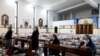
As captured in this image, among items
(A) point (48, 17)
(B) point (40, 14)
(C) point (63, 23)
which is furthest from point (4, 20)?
(C) point (63, 23)

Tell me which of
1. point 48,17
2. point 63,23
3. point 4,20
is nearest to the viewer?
point 4,20

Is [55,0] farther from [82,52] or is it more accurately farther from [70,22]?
[82,52]

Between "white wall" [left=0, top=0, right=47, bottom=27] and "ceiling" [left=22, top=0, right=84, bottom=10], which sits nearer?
"white wall" [left=0, top=0, right=47, bottom=27]

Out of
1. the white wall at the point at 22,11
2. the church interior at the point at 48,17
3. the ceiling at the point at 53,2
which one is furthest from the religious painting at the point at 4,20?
the ceiling at the point at 53,2

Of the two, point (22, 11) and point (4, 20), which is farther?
point (22, 11)

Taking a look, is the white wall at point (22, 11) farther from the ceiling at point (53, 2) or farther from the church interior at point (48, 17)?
the ceiling at point (53, 2)

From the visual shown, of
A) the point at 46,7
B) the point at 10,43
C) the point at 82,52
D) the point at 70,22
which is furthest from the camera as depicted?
the point at 46,7

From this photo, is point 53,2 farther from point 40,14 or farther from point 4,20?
point 4,20

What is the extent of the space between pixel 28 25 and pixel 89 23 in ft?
22.9

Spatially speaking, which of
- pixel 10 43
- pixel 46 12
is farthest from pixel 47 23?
pixel 10 43

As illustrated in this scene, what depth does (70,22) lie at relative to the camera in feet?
68.6

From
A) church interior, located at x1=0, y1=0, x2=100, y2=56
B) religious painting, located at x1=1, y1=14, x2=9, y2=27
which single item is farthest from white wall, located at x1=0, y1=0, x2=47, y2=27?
religious painting, located at x1=1, y1=14, x2=9, y2=27

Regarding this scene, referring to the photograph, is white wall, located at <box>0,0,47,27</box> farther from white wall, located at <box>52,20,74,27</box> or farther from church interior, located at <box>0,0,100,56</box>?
white wall, located at <box>52,20,74,27</box>

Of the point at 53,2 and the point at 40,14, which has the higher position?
the point at 53,2
